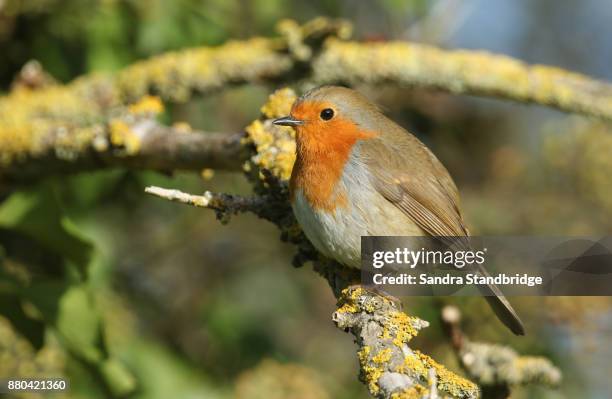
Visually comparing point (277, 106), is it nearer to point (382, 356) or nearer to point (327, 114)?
point (327, 114)

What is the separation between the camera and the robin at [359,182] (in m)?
3.03

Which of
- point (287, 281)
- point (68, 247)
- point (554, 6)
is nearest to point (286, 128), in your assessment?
point (68, 247)

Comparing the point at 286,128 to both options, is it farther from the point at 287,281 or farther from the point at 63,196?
the point at 287,281

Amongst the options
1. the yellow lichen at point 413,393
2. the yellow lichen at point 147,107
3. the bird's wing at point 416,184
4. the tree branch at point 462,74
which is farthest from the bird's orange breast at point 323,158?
the yellow lichen at point 413,393

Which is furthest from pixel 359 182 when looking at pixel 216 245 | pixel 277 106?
pixel 216 245

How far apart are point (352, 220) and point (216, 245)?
2674 millimetres

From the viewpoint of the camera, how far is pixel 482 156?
19.0 feet

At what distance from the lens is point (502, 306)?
3291 mm

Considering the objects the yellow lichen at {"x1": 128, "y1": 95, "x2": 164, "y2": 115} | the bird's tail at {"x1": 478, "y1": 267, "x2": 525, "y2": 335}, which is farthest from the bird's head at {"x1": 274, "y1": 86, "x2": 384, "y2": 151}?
the bird's tail at {"x1": 478, "y1": 267, "x2": 525, "y2": 335}

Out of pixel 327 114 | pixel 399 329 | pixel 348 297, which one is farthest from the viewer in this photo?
pixel 327 114

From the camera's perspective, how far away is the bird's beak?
336cm

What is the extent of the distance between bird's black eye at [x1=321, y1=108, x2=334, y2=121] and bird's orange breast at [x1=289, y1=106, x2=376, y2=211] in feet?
0.08

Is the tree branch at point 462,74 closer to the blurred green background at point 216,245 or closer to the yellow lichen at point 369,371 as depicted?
the blurred green background at point 216,245

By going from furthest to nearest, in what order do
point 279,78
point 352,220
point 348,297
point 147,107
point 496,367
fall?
point 279,78 < point 147,107 < point 352,220 < point 496,367 < point 348,297
